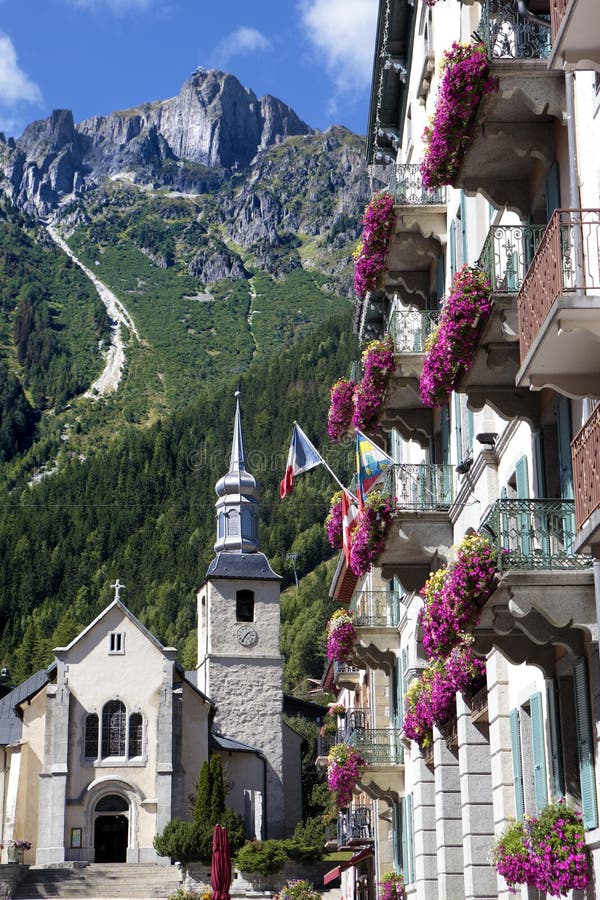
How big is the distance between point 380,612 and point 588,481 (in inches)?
863

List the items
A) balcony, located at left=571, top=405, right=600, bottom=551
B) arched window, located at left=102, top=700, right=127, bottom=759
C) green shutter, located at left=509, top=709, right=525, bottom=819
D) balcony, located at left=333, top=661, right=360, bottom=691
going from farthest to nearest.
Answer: arched window, located at left=102, top=700, right=127, bottom=759 → balcony, located at left=333, top=661, right=360, bottom=691 → green shutter, located at left=509, top=709, right=525, bottom=819 → balcony, located at left=571, top=405, right=600, bottom=551

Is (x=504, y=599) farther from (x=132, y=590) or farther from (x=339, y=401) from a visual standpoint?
(x=132, y=590)

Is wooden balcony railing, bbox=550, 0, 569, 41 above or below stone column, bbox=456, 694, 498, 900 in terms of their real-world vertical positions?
above

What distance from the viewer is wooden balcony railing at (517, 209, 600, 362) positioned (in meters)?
12.5

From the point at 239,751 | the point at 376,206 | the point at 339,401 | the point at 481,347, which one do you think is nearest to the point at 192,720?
the point at 239,751

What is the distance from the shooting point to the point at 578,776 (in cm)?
1625

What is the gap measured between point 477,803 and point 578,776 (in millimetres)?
5938

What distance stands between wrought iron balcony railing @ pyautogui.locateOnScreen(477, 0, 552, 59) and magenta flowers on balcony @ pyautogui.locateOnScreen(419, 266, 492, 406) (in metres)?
2.44

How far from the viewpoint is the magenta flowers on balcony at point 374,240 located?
2284 cm

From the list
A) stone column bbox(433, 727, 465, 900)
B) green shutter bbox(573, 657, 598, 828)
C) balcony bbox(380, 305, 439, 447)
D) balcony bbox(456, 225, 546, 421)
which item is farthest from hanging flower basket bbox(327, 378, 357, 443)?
green shutter bbox(573, 657, 598, 828)

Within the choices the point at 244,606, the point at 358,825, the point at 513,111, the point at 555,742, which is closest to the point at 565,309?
the point at 513,111

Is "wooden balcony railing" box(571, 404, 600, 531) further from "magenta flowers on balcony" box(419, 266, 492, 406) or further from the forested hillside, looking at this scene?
the forested hillside

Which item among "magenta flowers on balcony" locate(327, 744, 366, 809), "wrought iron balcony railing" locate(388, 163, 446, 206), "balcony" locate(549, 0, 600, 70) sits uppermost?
"wrought iron balcony railing" locate(388, 163, 446, 206)

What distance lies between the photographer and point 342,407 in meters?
27.3
